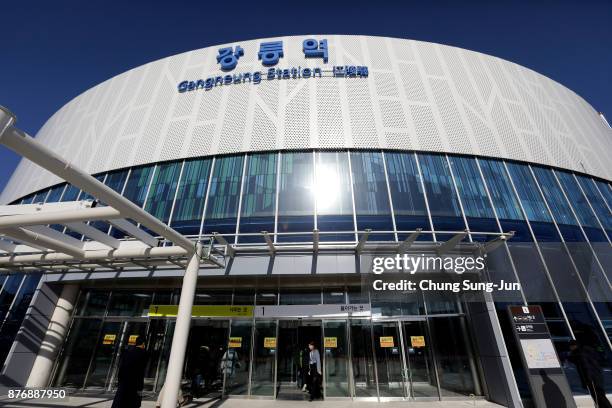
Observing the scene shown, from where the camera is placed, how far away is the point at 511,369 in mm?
8523

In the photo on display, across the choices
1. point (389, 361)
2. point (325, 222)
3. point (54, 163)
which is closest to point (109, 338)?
point (325, 222)

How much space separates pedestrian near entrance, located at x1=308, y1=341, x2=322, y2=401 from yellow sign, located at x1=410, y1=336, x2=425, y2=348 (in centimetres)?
330

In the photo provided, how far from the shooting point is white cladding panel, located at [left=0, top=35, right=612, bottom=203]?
14.3 metres

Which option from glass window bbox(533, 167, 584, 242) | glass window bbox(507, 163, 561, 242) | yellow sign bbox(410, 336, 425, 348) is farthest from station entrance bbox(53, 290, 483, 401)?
glass window bbox(533, 167, 584, 242)

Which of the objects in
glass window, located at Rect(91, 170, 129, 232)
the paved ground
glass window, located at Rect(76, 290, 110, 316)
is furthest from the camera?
glass window, located at Rect(91, 170, 129, 232)

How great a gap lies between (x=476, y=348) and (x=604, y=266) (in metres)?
6.73

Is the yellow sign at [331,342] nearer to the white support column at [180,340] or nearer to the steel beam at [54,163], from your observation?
the white support column at [180,340]

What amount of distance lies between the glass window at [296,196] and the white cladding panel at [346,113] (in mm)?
918

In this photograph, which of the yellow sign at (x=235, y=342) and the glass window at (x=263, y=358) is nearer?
the glass window at (x=263, y=358)

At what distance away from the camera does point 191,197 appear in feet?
43.9

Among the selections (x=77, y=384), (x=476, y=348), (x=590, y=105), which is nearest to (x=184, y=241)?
(x=77, y=384)

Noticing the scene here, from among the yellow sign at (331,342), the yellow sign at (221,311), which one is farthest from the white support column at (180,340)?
the yellow sign at (331,342)

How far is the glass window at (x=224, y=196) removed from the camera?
12289 millimetres

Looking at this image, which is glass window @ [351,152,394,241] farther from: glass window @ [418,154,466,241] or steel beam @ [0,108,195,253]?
steel beam @ [0,108,195,253]
